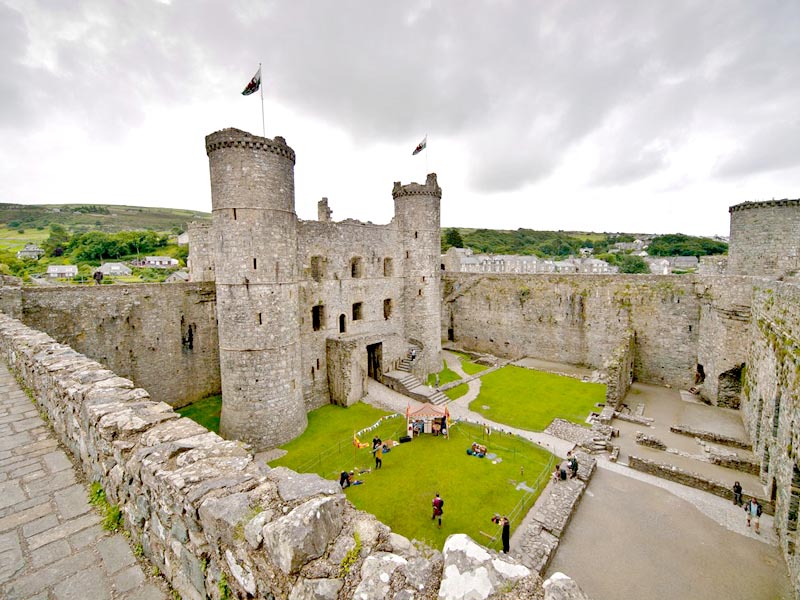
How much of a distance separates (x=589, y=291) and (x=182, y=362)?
73.0ft

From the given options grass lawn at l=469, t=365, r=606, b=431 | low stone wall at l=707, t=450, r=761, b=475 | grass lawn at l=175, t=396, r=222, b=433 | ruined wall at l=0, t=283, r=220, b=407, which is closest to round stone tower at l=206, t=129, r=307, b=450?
grass lawn at l=175, t=396, r=222, b=433

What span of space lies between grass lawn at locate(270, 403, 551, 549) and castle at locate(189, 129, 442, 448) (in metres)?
1.82

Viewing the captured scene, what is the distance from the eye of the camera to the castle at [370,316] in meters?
13.6

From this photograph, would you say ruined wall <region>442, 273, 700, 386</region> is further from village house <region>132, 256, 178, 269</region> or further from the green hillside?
the green hillside

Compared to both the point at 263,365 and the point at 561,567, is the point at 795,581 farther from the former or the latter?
the point at 263,365

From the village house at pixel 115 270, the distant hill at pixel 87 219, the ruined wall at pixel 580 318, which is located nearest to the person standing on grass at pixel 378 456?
the ruined wall at pixel 580 318

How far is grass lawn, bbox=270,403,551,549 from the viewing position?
1071 cm

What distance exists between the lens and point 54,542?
3262mm

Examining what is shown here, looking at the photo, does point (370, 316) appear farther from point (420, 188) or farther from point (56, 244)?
point (56, 244)

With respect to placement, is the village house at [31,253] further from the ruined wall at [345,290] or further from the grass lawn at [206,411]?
the ruined wall at [345,290]

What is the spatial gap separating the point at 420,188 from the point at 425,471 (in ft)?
48.2

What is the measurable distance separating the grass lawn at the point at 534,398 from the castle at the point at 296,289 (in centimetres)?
421

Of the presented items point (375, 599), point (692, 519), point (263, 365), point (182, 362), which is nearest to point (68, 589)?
point (375, 599)

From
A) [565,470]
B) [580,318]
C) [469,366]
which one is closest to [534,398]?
[469,366]
